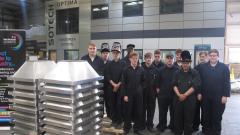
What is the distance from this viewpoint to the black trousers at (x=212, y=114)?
4.29m

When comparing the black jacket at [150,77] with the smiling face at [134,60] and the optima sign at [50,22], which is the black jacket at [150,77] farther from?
the optima sign at [50,22]

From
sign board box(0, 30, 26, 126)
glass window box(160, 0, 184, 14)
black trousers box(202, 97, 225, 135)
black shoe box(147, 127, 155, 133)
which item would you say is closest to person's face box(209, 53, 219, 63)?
black trousers box(202, 97, 225, 135)

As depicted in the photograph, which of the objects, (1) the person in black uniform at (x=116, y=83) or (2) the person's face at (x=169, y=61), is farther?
(1) the person in black uniform at (x=116, y=83)

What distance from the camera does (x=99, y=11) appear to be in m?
13.3

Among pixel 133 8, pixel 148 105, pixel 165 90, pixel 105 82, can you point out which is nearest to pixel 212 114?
pixel 165 90

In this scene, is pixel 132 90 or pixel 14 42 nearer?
pixel 14 42

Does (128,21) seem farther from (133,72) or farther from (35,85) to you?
(35,85)

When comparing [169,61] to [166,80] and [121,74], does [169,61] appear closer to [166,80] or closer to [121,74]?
[166,80]

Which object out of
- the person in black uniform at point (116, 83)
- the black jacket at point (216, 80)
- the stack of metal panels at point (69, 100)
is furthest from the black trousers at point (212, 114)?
the stack of metal panels at point (69, 100)

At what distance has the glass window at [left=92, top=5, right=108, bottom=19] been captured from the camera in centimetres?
1302

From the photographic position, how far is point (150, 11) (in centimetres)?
1158

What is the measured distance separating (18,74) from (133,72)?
332 cm

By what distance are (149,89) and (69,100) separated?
388 centimetres

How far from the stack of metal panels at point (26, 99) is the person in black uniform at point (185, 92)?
3.27 meters
